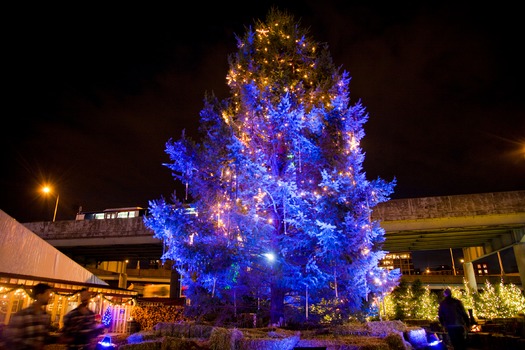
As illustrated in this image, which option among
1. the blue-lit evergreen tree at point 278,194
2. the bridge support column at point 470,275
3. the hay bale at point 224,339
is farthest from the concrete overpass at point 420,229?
the hay bale at point 224,339

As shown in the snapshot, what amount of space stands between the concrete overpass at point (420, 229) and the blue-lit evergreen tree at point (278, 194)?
8.59 m

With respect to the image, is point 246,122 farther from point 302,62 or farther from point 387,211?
point 387,211

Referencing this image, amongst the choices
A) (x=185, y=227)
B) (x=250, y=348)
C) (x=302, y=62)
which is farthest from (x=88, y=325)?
(x=302, y=62)

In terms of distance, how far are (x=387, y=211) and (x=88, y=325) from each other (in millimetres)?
21117

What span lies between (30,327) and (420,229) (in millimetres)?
24135

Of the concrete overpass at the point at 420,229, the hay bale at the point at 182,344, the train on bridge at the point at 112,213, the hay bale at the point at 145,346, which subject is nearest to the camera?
the hay bale at the point at 182,344

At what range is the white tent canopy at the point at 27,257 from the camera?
42.5ft

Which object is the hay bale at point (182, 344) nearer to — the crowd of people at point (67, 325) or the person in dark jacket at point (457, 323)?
the crowd of people at point (67, 325)

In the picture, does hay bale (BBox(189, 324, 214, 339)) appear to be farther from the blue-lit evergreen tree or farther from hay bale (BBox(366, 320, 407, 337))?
hay bale (BBox(366, 320, 407, 337))

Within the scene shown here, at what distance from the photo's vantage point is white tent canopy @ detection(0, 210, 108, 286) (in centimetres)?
1296

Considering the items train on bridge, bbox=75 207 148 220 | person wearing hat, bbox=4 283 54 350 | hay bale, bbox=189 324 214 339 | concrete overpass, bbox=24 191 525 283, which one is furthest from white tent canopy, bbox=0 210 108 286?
train on bridge, bbox=75 207 148 220

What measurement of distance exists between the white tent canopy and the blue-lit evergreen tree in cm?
529

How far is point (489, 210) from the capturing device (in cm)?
2338

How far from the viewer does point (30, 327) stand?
18.7ft
